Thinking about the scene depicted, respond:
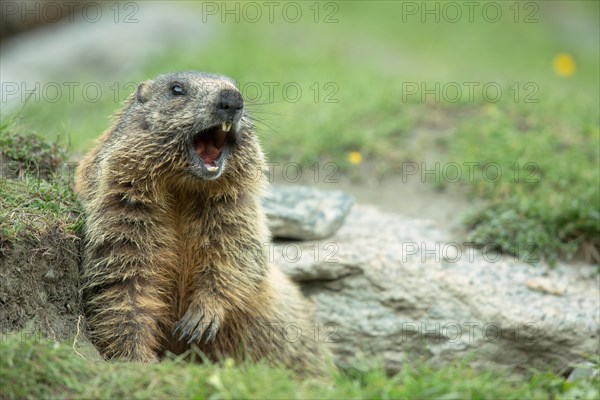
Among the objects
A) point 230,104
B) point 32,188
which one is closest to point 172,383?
point 230,104

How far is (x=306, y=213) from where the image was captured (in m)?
7.45

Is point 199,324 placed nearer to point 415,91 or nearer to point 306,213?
point 306,213

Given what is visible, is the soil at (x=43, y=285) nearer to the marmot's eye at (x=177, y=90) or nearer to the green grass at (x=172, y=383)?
the green grass at (x=172, y=383)

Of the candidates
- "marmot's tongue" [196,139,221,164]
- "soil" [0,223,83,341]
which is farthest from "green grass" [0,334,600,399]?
"marmot's tongue" [196,139,221,164]

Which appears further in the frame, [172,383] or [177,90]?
[177,90]

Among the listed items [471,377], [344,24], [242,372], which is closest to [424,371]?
[471,377]

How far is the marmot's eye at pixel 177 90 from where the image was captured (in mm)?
5727

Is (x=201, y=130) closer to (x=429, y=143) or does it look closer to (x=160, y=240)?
(x=160, y=240)

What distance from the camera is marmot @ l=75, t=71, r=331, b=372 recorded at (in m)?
5.50

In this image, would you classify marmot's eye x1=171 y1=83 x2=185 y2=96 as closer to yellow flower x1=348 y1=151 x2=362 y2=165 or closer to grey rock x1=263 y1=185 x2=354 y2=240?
grey rock x1=263 y1=185 x2=354 y2=240

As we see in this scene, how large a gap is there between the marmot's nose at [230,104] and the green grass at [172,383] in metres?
1.59

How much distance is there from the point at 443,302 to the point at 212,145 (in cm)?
246

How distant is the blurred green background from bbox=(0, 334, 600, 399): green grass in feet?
8.31

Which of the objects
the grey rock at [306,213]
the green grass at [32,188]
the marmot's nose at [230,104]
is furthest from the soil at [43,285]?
the grey rock at [306,213]
